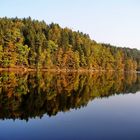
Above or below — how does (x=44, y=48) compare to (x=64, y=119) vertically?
above

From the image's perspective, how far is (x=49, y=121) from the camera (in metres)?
26.8

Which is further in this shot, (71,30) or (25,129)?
(71,30)

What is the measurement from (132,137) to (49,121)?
270 inches

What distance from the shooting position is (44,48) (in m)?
119

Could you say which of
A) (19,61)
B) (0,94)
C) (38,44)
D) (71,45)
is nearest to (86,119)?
(0,94)

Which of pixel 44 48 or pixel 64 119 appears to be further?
pixel 44 48

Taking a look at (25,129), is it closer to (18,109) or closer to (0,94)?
(18,109)

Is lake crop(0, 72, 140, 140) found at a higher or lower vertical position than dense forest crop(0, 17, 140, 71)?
lower

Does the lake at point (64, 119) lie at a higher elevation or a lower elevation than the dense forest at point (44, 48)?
lower

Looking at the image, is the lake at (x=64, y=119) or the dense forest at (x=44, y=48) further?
the dense forest at (x=44, y=48)

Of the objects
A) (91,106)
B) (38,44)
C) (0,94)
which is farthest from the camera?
(38,44)

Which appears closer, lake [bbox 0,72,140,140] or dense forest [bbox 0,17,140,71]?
lake [bbox 0,72,140,140]

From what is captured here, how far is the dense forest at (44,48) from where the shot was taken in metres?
102

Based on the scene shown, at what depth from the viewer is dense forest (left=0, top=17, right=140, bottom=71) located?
10151 cm
